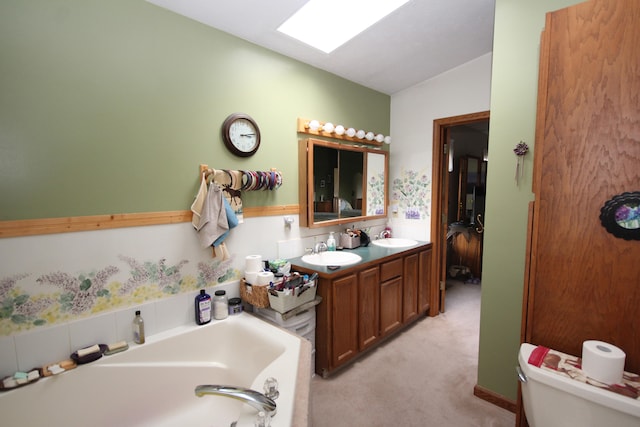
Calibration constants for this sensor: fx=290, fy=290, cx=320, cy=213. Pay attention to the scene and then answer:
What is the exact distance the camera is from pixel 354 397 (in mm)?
2008

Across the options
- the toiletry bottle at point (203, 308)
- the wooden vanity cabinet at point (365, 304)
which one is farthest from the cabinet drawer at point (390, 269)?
the toiletry bottle at point (203, 308)

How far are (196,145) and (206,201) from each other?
1.21ft

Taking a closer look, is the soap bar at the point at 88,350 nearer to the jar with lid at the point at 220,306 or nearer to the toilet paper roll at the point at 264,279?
the jar with lid at the point at 220,306

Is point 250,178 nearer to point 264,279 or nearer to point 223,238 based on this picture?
point 223,238

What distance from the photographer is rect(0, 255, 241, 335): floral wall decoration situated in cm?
134

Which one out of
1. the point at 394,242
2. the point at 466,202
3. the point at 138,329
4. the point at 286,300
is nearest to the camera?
the point at 138,329

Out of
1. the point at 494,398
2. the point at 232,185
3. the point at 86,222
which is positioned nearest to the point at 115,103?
the point at 86,222

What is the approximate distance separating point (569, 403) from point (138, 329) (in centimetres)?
208

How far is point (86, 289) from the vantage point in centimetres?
151

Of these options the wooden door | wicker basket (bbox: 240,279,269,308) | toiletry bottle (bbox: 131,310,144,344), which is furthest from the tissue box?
toiletry bottle (bbox: 131,310,144,344)

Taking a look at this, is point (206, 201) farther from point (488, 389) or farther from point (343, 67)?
point (488, 389)

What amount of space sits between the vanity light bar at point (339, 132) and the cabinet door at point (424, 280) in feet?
4.23

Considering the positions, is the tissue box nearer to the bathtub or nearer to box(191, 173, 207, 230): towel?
the bathtub

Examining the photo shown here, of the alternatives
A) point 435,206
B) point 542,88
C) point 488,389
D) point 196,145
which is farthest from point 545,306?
point 196,145
